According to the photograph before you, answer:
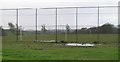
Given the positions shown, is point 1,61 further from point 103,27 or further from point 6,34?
point 6,34

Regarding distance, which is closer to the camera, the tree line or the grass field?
the grass field

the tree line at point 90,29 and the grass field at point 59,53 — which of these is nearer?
the grass field at point 59,53

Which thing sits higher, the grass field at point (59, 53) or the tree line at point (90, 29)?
the tree line at point (90, 29)

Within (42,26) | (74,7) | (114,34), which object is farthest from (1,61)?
(114,34)

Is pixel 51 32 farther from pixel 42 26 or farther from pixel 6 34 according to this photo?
pixel 6 34

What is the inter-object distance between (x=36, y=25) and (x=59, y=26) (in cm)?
220

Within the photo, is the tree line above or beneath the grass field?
above

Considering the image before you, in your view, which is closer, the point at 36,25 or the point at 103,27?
the point at 36,25

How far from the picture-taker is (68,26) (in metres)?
31.7

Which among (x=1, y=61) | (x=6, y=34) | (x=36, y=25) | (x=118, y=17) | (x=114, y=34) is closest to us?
(x=1, y=61)

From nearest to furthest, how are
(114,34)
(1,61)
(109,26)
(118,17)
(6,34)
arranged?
1. (1,61)
2. (118,17)
3. (109,26)
4. (114,34)
5. (6,34)

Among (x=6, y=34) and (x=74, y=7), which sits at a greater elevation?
(x=74, y=7)

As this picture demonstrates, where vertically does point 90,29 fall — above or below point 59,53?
above

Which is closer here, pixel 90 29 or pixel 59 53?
pixel 59 53
